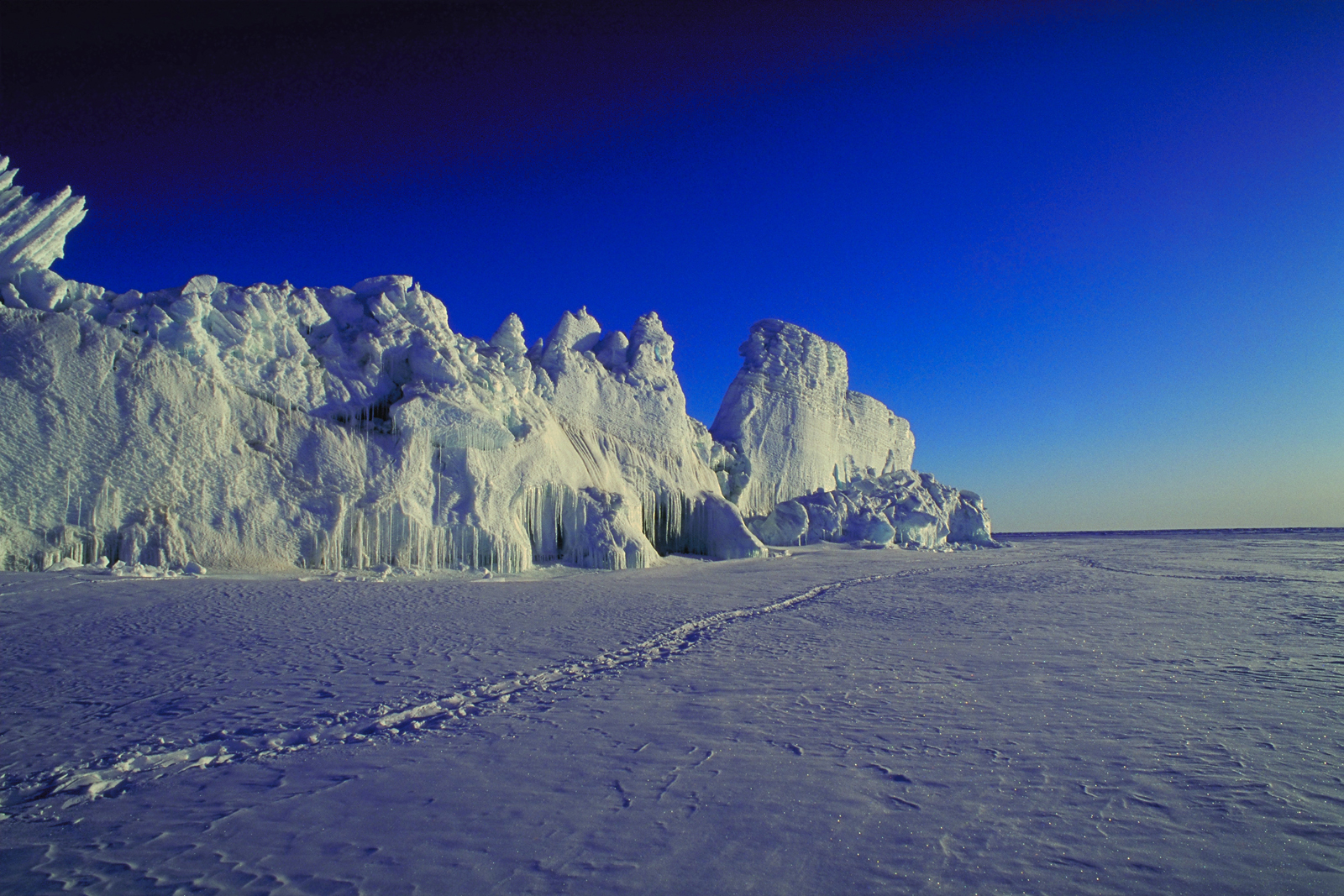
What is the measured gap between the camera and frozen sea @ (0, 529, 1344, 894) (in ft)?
10.4

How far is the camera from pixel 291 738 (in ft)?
16.0

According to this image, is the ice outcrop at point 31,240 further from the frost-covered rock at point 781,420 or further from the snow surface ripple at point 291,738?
the frost-covered rock at point 781,420

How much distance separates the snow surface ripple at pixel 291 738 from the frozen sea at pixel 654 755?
1.2 inches

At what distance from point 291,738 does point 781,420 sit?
27.4 metres

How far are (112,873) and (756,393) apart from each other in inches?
1119

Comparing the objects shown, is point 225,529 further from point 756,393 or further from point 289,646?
point 756,393

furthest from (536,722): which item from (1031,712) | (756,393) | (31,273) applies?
(756,393)

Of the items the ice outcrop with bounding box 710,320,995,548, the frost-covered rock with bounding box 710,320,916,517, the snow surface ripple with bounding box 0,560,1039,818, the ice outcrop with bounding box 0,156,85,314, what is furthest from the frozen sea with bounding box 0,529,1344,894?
the frost-covered rock with bounding box 710,320,916,517

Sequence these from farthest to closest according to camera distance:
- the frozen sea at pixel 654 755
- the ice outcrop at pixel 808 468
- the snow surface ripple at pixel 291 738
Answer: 1. the ice outcrop at pixel 808 468
2. the snow surface ripple at pixel 291 738
3. the frozen sea at pixel 654 755

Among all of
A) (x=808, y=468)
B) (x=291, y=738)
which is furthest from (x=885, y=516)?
(x=291, y=738)

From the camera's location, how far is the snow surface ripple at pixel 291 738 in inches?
159

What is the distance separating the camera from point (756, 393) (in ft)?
99.9

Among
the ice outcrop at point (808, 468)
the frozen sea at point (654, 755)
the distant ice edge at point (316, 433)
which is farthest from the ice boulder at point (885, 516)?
the frozen sea at point (654, 755)

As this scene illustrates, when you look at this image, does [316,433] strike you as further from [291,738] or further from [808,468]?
[808,468]
